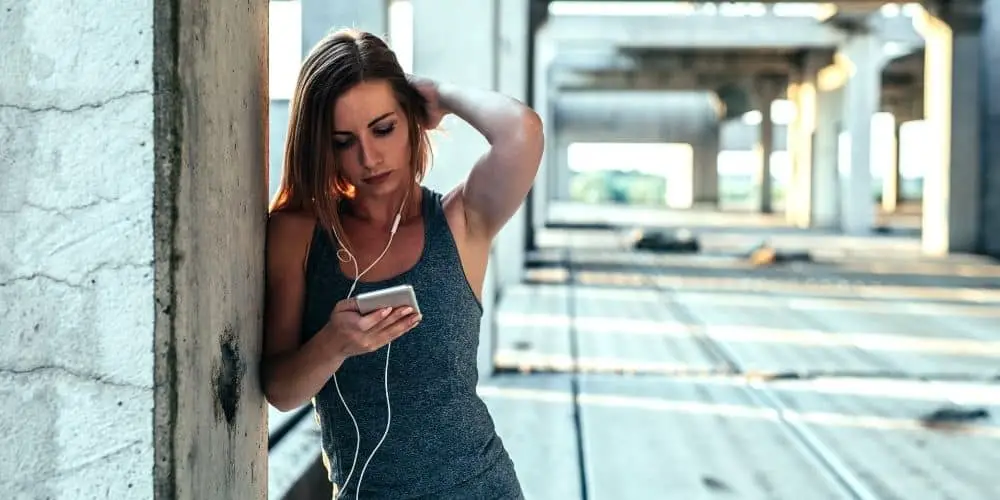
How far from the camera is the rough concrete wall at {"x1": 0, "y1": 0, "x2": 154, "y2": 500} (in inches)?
48.3

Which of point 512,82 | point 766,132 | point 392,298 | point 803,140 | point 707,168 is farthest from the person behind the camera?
point 707,168

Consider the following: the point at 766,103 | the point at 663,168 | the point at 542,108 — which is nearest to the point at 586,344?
the point at 542,108

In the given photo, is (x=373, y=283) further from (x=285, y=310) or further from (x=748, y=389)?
(x=748, y=389)

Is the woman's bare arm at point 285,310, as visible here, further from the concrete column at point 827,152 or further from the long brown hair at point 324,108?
the concrete column at point 827,152

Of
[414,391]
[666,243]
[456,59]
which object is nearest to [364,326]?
[414,391]

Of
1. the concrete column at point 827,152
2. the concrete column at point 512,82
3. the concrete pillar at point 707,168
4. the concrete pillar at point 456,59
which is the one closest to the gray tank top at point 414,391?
the concrete pillar at point 456,59

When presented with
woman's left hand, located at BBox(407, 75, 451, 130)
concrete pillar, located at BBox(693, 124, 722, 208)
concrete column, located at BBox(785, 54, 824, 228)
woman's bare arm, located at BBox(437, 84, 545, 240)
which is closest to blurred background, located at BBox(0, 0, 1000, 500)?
woman's left hand, located at BBox(407, 75, 451, 130)

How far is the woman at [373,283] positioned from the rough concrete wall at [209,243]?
0.26 ft

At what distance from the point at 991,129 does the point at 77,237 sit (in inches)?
595

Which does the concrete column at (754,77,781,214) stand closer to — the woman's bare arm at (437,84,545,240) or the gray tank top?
the woman's bare arm at (437,84,545,240)

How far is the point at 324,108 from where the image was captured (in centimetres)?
178

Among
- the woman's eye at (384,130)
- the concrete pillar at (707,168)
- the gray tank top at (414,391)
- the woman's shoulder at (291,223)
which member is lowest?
the gray tank top at (414,391)

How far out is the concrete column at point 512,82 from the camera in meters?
8.95

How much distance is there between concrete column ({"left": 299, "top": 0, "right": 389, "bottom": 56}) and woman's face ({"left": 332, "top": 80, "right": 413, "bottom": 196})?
2536 millimetres
